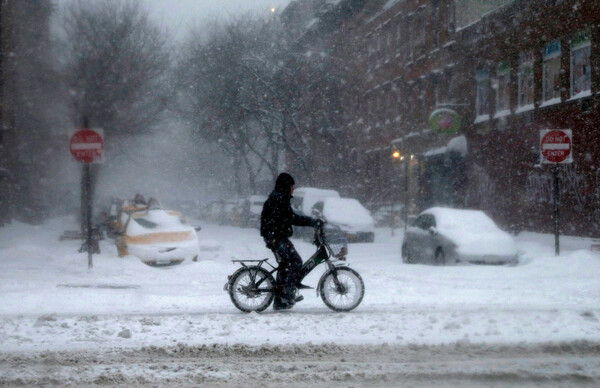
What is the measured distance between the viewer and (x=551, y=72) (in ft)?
78.0

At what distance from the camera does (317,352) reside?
6.95 meters

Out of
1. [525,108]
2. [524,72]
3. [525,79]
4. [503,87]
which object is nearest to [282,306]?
[525,108]

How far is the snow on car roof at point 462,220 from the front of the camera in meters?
16.7

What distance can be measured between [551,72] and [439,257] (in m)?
10.1

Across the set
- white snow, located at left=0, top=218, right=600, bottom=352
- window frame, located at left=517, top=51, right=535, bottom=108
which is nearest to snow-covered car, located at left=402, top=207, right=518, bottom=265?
→ white snow, located at left=0, top=218, right=600, bottom=352

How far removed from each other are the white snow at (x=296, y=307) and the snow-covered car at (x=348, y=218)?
301 inches

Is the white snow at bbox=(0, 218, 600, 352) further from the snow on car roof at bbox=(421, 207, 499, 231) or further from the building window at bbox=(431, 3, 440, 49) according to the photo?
the building window at bbox=(431, 3, 440, 49)

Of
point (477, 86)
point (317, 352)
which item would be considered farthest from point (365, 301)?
point (477, 86)

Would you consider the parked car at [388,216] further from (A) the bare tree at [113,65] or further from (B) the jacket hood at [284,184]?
(B) the jacket hood at [284,184]

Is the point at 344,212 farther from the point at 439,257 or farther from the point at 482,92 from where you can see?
the point at 439,257

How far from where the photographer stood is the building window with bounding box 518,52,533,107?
25.0 metres

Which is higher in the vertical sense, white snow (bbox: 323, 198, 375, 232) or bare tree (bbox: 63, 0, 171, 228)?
bare tree (bbox: 63, 0, 171, 228)

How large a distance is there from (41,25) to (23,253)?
26689 mm

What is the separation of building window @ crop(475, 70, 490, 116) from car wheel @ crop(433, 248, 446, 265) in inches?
508
